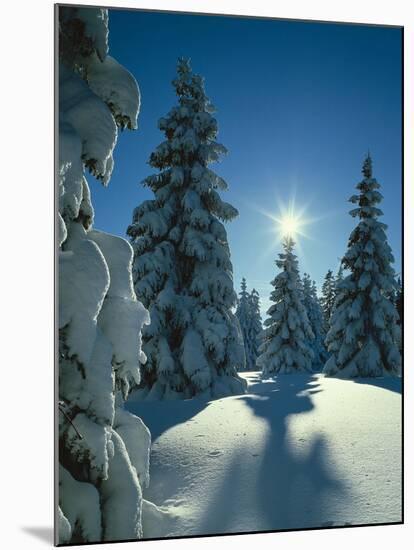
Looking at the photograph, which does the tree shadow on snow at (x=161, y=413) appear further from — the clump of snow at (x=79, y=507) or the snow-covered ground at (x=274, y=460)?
the clump of snow at (x=79, y=507)

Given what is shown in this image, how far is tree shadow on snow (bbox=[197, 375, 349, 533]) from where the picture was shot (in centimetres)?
597

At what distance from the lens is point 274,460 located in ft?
20.3

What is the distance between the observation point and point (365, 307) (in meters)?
7.78

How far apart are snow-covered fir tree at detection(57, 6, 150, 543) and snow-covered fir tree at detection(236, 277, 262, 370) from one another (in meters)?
1.57

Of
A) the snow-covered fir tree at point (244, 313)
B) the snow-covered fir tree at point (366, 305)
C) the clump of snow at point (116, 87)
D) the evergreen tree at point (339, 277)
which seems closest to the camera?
the clump of snow at point (116, 87)

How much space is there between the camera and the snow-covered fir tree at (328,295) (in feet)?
22.0

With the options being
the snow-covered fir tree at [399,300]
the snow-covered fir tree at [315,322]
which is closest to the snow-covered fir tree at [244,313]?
the snow-covered fir tree at [315,322]

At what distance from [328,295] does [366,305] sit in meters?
0.99

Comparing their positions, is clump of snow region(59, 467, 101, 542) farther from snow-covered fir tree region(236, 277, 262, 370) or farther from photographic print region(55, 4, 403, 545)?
snow-covered fir tree region(236, 277, 262, 370)

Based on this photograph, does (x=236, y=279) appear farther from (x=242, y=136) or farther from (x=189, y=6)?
(x=189, y=6)

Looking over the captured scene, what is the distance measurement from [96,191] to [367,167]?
278 cm

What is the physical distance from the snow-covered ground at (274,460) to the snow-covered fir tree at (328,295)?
73 centimetres

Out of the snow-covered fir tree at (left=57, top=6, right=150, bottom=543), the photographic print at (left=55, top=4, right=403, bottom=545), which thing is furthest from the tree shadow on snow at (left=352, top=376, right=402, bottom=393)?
the snow-covered fir tree at (left=57, top=6, right=150, bottom=543)

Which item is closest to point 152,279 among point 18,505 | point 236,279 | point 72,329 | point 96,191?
point 236,279
